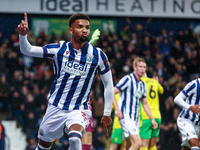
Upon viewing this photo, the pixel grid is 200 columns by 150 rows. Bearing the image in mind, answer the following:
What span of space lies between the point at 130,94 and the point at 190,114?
4.11 ft

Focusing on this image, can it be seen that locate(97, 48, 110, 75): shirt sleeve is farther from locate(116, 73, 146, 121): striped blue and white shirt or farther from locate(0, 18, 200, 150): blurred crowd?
locate(0, 18, 200, 150): blurred crowd

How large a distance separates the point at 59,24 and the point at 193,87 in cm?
1003

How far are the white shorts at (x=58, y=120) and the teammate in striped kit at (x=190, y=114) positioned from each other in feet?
9.48

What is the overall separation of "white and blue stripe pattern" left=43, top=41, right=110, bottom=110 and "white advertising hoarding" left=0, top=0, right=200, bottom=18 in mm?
9942

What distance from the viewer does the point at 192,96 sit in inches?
295

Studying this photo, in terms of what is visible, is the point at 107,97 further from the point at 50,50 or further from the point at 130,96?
the point at 130,96

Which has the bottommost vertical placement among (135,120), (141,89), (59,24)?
(135,120)

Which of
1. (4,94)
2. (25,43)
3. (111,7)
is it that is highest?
(111,7)

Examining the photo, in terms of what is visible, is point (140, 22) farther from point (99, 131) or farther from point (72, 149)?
point (72, 149)

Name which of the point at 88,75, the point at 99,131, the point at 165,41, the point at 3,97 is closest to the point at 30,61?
the point at 3,97

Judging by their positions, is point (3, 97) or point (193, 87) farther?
point (3, 97)

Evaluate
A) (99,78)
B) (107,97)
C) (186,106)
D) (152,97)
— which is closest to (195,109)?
(186,106)

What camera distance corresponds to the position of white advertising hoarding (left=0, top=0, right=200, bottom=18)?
48.3 feet

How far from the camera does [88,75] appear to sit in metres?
5.02
